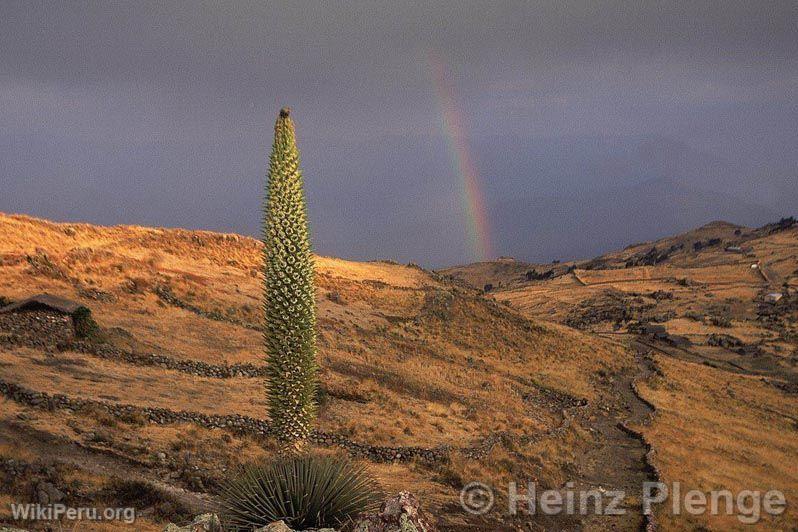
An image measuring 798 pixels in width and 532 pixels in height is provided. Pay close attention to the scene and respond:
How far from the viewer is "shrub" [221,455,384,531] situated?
8.77m

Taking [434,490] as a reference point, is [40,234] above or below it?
above

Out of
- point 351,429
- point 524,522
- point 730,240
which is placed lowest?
point 524,522

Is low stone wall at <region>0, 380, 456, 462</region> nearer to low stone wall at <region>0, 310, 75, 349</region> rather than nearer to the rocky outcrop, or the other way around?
low stone wall at <region>0, 310, 75, 349</region>

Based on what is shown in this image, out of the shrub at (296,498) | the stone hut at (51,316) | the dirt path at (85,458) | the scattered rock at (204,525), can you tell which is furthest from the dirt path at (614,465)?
the stone hut at (51,316)

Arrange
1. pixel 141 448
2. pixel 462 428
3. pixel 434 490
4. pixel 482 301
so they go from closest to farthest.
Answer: pixel 141 448 → pixel 434 490 → pixel 462 428 → pixel 482 301

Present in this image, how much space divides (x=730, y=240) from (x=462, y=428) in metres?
138

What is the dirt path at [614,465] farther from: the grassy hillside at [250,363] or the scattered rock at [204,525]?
the scattered rock at [204,525]

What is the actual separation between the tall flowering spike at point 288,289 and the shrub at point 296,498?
9.09ft

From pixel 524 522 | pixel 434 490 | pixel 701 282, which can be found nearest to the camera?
pixel 524 522

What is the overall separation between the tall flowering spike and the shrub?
2770 mm

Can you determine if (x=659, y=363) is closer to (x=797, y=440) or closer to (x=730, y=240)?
(x=797, y=440)

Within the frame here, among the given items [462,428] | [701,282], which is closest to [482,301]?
[462,428]

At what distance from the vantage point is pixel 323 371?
30.2m

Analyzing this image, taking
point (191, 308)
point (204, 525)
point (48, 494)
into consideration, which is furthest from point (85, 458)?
point (191, 308)
